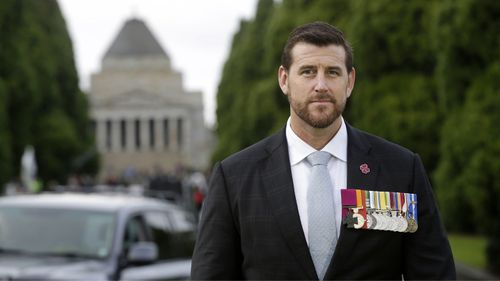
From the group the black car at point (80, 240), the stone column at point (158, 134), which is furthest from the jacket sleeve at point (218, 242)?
the stone column at point (158, 134)

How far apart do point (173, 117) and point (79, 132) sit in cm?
7097

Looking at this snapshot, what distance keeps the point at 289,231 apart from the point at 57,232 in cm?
484

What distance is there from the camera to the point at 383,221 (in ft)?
11.5

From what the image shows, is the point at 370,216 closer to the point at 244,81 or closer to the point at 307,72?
the point at 307,72

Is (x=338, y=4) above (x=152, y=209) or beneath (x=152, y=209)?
above

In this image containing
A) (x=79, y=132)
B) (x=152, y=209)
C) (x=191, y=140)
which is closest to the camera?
(x=152, y=209)

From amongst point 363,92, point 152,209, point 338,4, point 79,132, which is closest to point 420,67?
point 363,92

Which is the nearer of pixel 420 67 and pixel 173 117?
pixel 420 67

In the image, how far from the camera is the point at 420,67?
941 inches

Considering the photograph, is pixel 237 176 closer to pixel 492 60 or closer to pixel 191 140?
pixel 492 60

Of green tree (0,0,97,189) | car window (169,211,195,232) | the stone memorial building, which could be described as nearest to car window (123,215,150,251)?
car window (169,211,195,232)

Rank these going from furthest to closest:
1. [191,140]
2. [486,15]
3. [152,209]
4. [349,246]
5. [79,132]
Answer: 1. [191,140]
2. [79,132]
3. [486,15]
4. [152,209]
5. [349,246]

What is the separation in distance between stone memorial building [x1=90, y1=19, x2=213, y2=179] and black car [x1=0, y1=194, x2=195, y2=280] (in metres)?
113

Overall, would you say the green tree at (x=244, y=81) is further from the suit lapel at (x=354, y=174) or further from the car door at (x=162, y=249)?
the suit lapel at (x=354, y=174)
